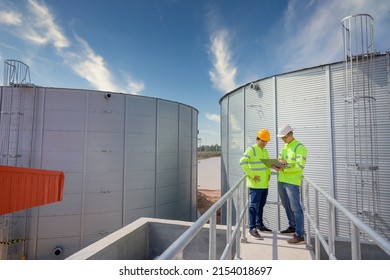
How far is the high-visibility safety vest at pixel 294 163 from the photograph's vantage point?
12.0 ft

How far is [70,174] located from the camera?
→ 7.95 m

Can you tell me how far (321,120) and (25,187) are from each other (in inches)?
291

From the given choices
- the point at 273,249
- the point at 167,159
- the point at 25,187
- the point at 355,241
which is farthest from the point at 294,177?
the point at 167,159

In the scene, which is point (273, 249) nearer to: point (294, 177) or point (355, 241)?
point (294, 177)

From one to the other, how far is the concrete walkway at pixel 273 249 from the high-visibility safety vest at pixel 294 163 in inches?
42.1

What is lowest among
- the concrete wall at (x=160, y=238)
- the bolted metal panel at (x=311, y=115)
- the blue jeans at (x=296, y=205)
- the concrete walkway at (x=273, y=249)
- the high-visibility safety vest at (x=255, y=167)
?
the concrete wall at (x=160, y=238)

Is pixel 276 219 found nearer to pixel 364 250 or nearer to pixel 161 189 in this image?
pixel 364 250

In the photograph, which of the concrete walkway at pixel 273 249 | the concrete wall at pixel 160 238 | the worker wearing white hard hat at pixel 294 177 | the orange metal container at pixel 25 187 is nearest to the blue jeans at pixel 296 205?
the worker wearing white hard hat at pixel 294 177

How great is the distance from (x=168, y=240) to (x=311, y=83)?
5.96m

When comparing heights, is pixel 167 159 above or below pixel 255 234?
above

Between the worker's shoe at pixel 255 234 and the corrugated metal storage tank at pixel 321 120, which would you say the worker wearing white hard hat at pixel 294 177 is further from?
the corrugated metal storage tank at pixel 321 120

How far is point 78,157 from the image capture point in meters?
8.05

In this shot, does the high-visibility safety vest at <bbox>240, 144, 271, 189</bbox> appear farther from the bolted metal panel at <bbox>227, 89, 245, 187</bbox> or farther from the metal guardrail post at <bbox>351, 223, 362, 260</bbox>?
the bolted metal panel at <bbox>227, 89, 245, 187</bbox>

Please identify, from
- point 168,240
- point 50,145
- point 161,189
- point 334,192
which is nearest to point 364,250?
point 334,192
